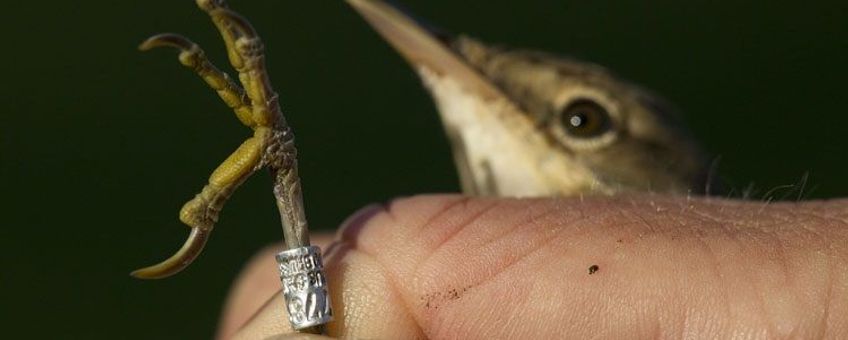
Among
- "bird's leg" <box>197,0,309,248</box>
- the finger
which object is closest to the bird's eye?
the finger

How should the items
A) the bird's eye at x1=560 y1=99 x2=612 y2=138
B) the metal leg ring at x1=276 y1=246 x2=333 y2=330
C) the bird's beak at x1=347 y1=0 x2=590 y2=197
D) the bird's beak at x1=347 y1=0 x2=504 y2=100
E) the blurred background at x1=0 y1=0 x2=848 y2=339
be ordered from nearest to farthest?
the metal leg ring at x1=276 y1=246 x2=333 y2=330 → the bird's beak at x1=347 y1=0 x2=504 y2=100 → the bird's beak at x1=347 y1=0 x2=590 y2=197 → the bird's eye at x1=560 y1=99 x2=612 y2=138 → the blurred background at x1=0 y1=0 x2=848 y2=339

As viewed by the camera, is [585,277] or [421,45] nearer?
[585,277]

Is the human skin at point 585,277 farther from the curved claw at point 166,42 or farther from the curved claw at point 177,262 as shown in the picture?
the curved claw at point 166,42

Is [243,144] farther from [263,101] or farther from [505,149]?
[505,149]

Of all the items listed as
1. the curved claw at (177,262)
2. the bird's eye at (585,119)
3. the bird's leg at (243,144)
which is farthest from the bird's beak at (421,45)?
the curved claw at (177,262)

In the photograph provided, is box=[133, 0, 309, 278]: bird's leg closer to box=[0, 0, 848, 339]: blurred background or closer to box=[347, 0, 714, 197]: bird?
box=[347, 0, 714, 197]: bird

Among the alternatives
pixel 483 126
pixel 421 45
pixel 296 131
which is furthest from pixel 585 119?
pixel 296 131

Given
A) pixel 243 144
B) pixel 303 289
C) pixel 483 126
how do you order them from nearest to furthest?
1. pixel 303 289
2. pixel 243 144
3. pixel 483 126
